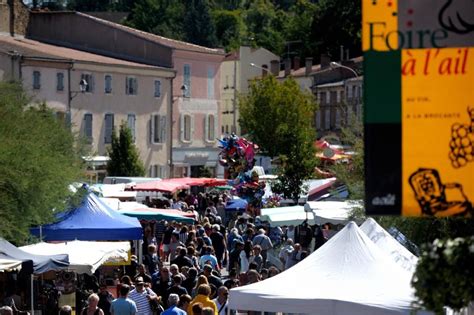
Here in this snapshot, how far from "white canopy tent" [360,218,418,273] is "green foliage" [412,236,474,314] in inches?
355

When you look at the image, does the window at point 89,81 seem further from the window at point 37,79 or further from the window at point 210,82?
the window at point 210,82

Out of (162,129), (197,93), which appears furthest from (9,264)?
(197,93)

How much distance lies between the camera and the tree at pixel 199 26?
472ft

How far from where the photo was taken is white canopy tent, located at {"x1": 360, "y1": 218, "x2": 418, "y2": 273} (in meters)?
19.1

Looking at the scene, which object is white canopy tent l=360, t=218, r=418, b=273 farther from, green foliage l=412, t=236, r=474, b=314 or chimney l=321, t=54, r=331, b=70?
chimney l=321, t=54, r=331, b=70

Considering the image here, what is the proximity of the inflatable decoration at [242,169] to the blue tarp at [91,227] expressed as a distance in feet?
51.6

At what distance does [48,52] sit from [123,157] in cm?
→ 610

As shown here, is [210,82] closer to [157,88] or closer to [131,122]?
[157,88]

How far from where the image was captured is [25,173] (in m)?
28.7

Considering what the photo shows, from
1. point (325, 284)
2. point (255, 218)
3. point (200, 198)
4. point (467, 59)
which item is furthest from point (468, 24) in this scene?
point (200, 198)

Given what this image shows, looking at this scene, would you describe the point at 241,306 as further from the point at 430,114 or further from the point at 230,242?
the point at 230,242

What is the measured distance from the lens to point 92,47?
79.3m

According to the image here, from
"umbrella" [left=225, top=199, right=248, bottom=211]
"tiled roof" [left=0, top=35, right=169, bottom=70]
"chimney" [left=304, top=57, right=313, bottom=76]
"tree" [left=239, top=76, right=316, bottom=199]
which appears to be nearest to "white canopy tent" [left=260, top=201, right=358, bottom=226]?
"umbrella" [left=225, top=199, right=248, bottom=211]

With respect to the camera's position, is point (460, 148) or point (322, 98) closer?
point (460, 148)
